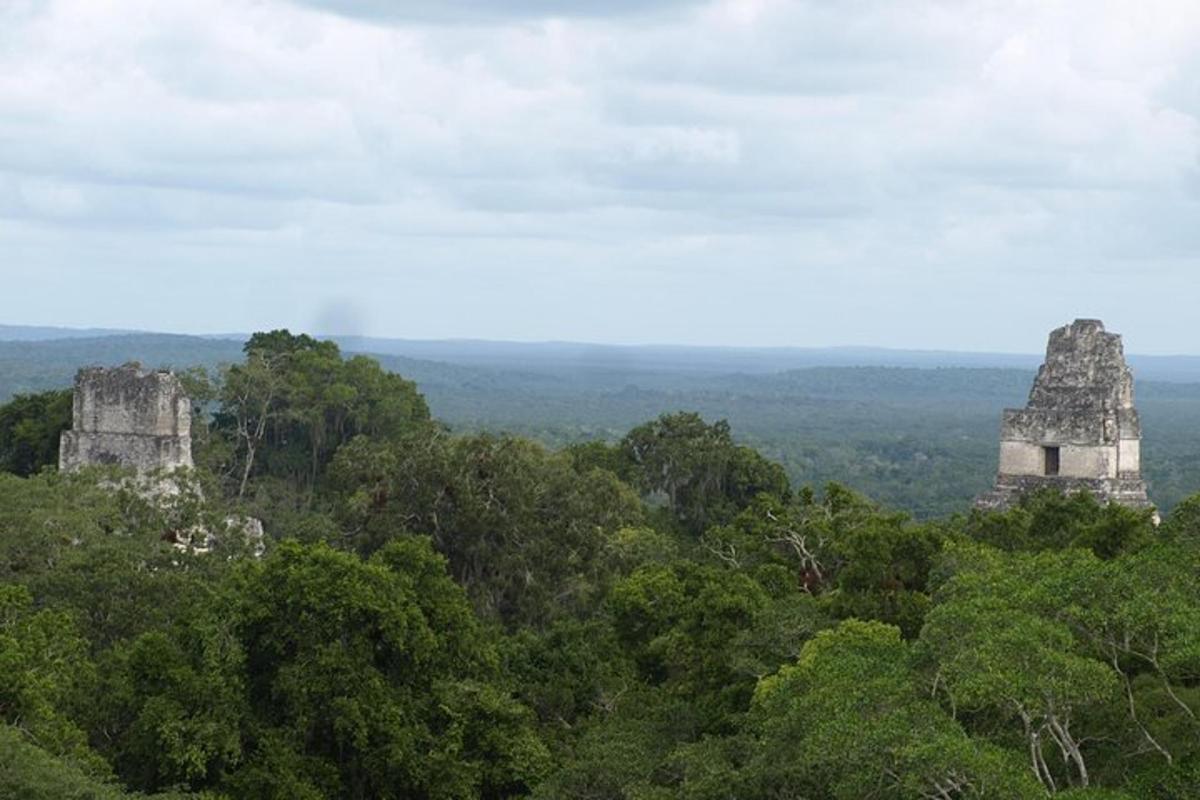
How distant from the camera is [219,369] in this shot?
122ft

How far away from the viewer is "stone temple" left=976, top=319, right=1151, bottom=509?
2647 centimetres

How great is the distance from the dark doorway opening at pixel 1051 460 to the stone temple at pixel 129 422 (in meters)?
11.6

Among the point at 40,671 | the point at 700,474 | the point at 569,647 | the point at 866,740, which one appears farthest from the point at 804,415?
the point at 866,740

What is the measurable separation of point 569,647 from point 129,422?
9431 millimetres

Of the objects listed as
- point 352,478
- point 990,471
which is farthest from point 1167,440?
point 352,478

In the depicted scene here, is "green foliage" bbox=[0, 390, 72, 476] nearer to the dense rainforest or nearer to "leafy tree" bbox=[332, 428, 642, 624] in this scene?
the dense rainforest

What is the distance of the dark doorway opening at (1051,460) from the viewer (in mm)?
27000

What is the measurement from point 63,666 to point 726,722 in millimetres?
5712

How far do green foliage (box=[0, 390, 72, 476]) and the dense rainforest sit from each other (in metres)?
5.47

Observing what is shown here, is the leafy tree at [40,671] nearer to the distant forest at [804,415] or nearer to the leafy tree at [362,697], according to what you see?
the leafy tree at [362,697]

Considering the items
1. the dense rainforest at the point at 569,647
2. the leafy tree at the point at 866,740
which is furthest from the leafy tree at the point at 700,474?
the leafy tree at the point at 866,740

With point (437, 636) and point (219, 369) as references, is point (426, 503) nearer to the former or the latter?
point (437, 636)

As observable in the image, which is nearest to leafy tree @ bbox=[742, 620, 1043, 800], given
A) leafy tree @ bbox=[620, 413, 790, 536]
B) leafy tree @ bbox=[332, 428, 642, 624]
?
leafy tree @ bbox=[332, 428, 642, 624]

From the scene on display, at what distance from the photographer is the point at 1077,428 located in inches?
1049
